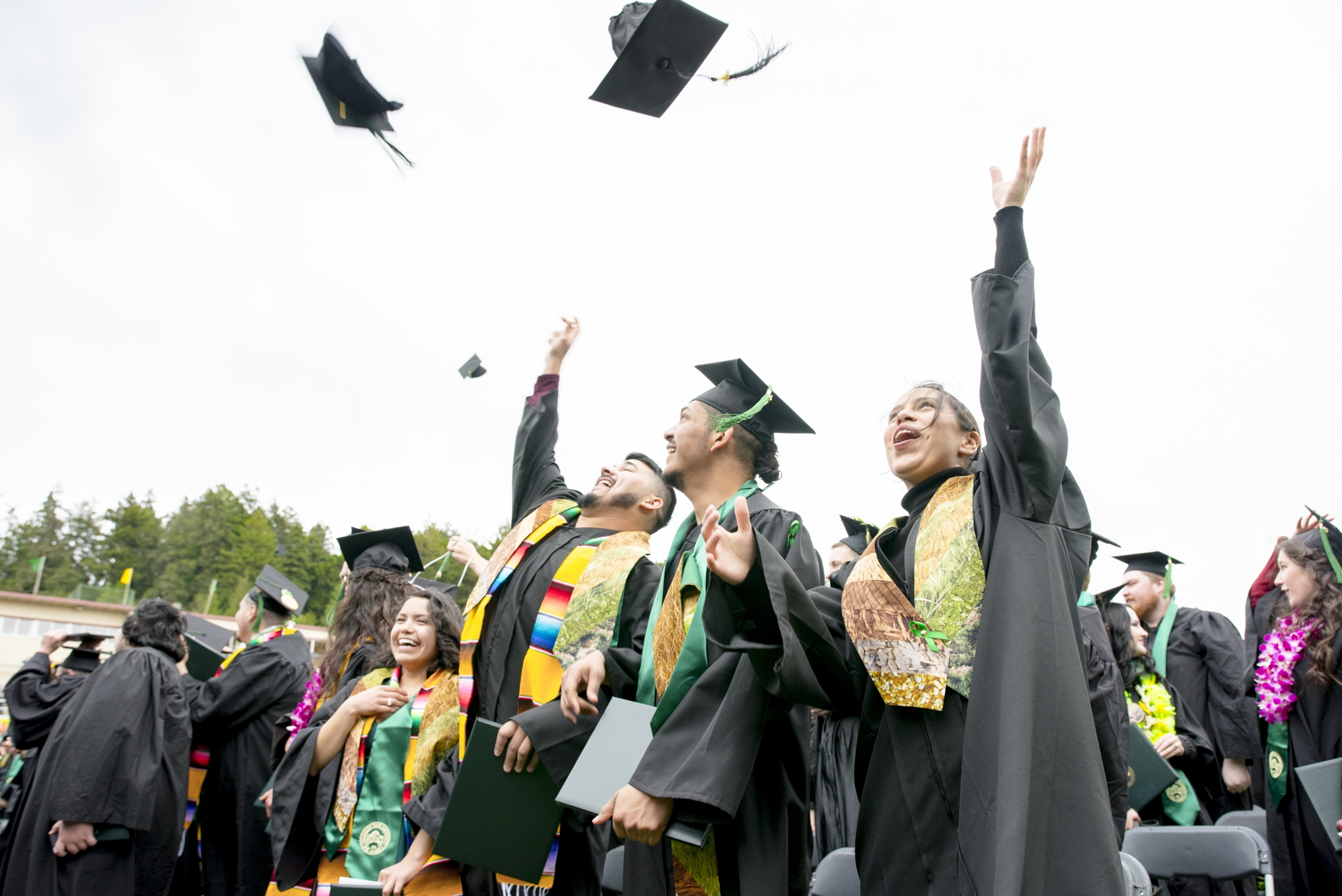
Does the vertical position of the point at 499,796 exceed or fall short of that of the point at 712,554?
it falls short

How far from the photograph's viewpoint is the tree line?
2267 inches

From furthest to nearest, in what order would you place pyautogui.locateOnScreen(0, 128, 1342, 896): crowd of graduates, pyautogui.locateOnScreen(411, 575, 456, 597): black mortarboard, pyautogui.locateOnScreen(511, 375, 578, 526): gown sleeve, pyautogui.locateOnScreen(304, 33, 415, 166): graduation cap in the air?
pyautogui.locateOnScreen(411, 575, 456, 597): black mortarboard, pyautogui.locateOnScreen(511, 375, 578, 526): gown sleeve, pyautogui.locateOnScreen(304, 33, 415, 166): graduation cap in the air, pyautogui.locateOnScreen(0, 128, 1342, 896): crowd of graduates

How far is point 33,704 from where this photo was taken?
6.36 meters

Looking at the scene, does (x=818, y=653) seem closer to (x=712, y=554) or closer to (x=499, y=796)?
(x=712, y=554)

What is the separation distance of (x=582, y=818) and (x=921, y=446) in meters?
1.62

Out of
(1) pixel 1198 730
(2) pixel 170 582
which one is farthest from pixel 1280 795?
(2) pixel 170 582

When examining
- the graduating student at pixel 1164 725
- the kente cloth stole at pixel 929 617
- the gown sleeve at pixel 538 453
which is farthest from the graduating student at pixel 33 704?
the graduating student at pixel 1164 725

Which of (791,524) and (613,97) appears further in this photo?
(613,97)

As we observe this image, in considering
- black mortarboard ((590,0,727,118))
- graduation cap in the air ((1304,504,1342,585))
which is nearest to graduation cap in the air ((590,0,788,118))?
black mortarboard ((590,0,727,118))

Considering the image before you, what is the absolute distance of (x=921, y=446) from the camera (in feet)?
8.98

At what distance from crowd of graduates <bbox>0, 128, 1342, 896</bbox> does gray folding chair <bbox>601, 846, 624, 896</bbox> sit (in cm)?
7

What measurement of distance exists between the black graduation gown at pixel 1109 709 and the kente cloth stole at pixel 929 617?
1.18 m

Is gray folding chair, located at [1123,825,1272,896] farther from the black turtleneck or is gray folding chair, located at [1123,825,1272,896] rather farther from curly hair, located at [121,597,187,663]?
curly hair, located at [121,597,187,663]

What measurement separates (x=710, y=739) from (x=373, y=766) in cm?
231
